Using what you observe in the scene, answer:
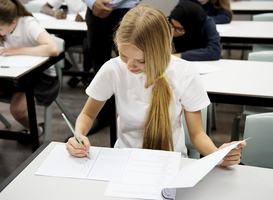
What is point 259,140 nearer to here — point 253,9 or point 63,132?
point 63,132

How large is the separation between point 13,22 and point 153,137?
4.41ft

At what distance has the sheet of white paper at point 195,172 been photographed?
27.7 inches

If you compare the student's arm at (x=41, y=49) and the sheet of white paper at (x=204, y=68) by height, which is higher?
the student's arm at (x=41, y=49)

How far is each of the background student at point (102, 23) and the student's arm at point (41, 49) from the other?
13.8 inches

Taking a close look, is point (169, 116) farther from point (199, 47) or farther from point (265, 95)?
point (199, 47)

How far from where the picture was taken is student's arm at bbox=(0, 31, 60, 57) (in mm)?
1826

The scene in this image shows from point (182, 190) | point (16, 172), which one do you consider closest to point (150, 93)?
point (182, 190)

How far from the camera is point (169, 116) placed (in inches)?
44.0

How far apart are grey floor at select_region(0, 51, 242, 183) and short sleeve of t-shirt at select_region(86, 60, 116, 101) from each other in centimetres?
108

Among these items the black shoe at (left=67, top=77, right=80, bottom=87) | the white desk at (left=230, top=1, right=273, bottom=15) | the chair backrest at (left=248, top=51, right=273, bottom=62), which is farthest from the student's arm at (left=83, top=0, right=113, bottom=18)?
the white desk at (left=230, top=1, right=273, bottom=15)

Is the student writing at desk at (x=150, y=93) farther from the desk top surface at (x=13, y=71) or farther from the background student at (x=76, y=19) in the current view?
the background student at (x=76, y=19)

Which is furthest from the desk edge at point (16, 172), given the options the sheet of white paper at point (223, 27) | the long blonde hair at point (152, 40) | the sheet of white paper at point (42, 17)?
the sheet of white paper at point (42, 17)

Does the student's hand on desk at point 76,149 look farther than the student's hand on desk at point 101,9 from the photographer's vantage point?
No

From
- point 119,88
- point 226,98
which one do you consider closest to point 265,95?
point 226,98
